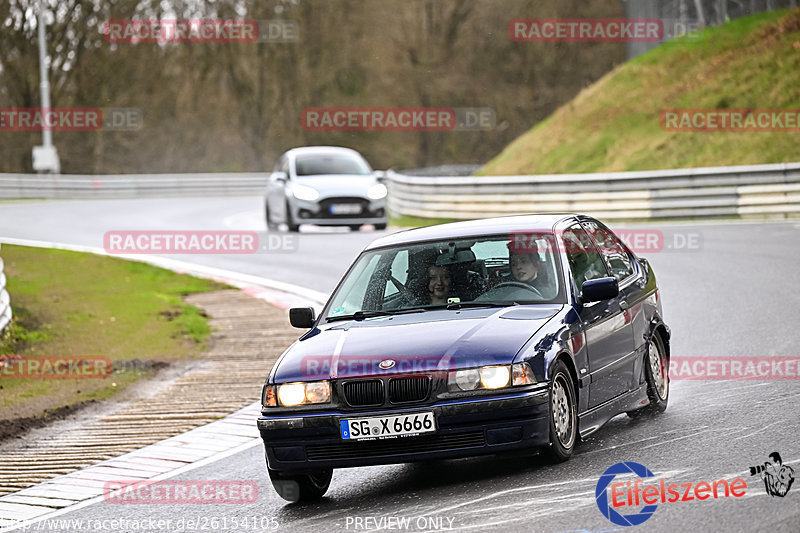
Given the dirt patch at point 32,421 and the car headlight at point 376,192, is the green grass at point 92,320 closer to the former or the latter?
the dirt patch at point 32,421

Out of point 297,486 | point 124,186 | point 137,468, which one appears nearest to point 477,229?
point 297,486

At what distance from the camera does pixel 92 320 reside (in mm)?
15688

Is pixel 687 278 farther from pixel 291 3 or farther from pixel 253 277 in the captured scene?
pixel 291 3

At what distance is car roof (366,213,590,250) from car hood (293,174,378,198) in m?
18.1

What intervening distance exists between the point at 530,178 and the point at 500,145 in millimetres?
33549

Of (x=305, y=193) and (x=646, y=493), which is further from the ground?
(x=646, y=493)

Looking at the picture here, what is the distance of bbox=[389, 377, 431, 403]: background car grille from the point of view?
6930mm

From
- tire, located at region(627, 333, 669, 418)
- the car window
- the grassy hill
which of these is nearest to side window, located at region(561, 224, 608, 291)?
tire, located at region(627, 333, 669, 418)

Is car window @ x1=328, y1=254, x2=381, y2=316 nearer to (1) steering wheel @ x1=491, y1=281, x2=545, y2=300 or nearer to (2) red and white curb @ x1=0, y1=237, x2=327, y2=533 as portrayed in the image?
(1) steering wheel @ x1=491, y1=281, x2=545, y2=300

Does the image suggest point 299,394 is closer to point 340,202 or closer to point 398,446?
point 398,446

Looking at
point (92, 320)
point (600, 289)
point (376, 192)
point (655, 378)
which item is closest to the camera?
point (600, 289)

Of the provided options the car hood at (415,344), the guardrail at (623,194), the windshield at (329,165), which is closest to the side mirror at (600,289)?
the car hood at (415,344)

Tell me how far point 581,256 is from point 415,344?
73.5 inches

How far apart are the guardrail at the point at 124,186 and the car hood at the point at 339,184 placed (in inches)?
775
